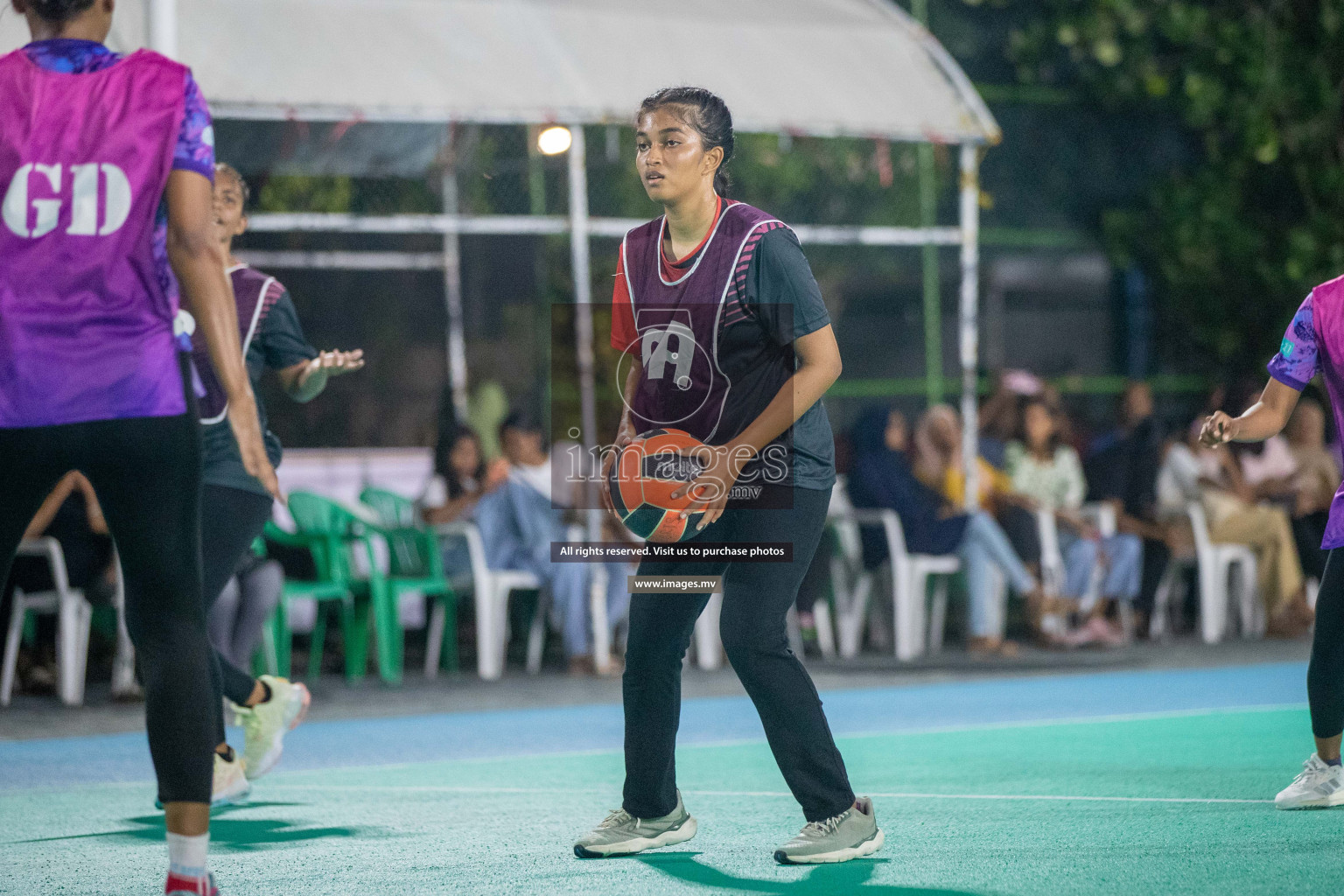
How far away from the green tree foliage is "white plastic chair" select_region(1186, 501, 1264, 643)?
244cm

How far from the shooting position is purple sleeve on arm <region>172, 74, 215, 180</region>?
3.35 meters

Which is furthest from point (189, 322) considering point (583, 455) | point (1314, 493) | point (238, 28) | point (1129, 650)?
point (1314, 493)

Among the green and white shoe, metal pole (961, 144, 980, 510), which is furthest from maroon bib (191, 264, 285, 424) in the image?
→ metal pole (961, 144, 980, 510)

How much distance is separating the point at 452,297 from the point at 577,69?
→ 331 centimetres

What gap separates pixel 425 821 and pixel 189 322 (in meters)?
1.70

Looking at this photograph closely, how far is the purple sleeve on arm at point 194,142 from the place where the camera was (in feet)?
11.0

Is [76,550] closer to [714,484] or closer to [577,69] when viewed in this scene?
[577,69]

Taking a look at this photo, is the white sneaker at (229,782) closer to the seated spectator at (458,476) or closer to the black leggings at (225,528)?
the black leggings at (225,528)

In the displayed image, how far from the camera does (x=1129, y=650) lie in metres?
11.1

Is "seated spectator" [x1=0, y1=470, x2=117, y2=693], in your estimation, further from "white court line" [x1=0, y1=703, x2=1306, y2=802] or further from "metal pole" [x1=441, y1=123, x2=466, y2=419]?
"metal pole" [x1=441, y1=123, x2=466, y2=419]

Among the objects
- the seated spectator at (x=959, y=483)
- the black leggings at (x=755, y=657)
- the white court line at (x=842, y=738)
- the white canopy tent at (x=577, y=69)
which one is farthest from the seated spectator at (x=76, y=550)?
the black leggings at (x=755, y=657)

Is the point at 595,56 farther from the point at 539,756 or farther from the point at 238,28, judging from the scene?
the point at 539,756

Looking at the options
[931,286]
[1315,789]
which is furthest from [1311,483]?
[1315,789]

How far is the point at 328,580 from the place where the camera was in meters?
9.85
